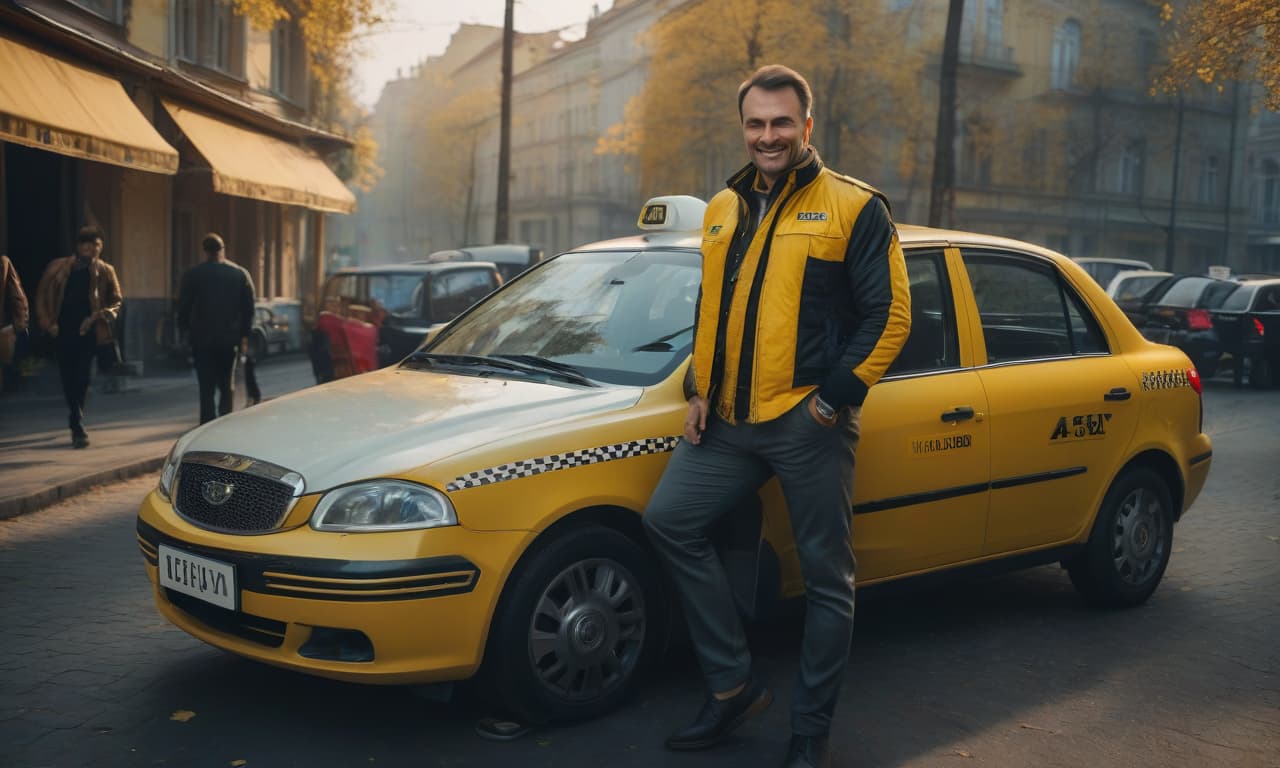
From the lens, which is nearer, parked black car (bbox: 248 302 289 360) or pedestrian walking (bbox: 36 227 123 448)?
pedestrian walking (bbox: 36 227 123 448)

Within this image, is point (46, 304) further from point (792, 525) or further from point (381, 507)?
point (792, 525)

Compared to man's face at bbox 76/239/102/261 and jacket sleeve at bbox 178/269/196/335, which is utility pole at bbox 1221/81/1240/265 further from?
man's face at bbox 76/239/102/261

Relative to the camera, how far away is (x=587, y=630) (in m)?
4.05

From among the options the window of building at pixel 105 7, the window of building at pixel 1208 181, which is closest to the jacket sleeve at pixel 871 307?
the window of building at pixel 105 7

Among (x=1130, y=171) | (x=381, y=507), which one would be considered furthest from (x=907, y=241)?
(x=1130, y=171)

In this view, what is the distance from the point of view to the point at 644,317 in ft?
15.6

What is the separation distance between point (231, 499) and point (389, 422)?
0.53 meters

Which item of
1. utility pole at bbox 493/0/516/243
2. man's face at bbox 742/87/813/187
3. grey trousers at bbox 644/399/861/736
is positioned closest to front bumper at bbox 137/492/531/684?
grey trousers at bbox 644/399/861/736

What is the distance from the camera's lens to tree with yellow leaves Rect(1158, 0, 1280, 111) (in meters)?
17.4

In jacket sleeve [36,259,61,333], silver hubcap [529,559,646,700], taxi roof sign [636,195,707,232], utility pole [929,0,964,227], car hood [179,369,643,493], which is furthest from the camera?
utility pole [929,0,964,227]

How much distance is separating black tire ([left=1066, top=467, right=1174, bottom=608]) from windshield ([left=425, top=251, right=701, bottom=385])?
6.89 feet

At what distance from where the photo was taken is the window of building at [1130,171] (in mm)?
51906

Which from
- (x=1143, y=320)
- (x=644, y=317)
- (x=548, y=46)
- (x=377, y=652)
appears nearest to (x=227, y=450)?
(x=377, y=652)

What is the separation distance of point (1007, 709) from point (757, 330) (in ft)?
5.35
